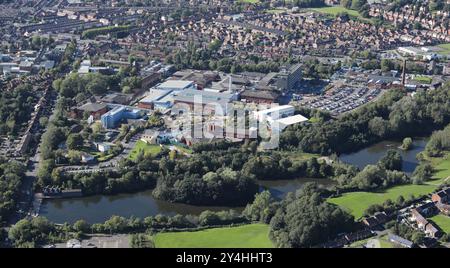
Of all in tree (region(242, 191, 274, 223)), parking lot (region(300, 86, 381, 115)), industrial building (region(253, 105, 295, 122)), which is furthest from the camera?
parking lot (region(300, 86, 381, 115))

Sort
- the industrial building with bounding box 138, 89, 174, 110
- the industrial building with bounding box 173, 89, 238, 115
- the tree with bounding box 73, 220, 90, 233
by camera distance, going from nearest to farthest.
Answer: the tree with bounding box 73, 220, 90, 233 → the industrial building with bounding box 173, 89, 238, 115 → the industrial building with bounding box 138, 89, 174, 110

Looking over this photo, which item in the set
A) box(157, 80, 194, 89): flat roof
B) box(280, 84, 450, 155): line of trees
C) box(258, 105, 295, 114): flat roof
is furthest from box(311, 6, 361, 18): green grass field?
box(258, 105, 295, 114): flat roof

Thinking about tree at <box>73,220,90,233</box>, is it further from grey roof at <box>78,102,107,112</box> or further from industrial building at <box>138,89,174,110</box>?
industrial building at <box>138,89,174,110</box>

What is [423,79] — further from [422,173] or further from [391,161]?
[422,173]

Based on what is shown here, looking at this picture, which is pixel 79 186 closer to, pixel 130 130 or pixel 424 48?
pixel 130 130

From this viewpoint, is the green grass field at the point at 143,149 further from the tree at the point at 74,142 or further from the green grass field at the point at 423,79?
the green grass field at the point at 423,79
